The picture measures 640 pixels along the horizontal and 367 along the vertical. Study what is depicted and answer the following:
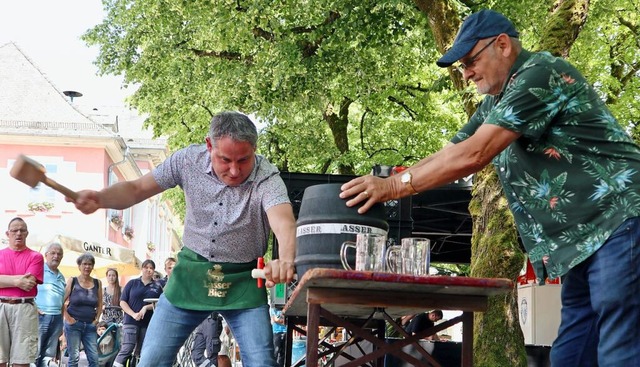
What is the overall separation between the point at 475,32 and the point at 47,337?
438 inches

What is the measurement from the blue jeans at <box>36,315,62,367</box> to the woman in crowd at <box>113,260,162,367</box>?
41.6 inches

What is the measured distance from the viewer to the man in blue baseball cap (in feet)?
11.7

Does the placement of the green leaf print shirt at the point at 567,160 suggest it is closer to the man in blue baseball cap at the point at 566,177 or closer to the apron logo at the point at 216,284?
the man in blue baseball cap at the point at 566,177

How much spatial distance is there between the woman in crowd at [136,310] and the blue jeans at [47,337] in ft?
3.47

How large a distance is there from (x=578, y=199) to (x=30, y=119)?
1727 inches

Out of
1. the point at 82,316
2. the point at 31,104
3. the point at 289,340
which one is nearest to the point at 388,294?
the point at 289,340

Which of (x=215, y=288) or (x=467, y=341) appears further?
(x=215, y=288)

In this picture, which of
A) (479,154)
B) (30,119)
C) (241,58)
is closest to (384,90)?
(241,58)

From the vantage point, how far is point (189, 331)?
5.12m

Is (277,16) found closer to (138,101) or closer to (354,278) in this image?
(138,101)

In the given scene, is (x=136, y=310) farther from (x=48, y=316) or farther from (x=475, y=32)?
(x=475, y=32)

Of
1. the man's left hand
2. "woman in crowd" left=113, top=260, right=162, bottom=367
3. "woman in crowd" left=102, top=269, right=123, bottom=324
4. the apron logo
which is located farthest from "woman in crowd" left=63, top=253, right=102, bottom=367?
the man's left hand

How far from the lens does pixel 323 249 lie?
170 inches

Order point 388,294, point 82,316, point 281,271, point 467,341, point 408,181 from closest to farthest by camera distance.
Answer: point 408,181 → point 388,294 → point 467,341 → point 281,271 → point 82,316
